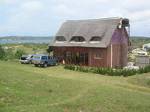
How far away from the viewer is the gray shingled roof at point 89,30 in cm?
5594

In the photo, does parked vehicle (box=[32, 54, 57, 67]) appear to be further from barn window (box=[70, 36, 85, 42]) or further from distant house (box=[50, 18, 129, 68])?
barn window (box=[70, 36, 85, 42])

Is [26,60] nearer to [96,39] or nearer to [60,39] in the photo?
[60,39]

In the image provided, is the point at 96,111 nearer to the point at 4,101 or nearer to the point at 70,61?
the point at 4,101

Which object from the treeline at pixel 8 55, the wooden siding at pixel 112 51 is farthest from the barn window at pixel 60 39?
the treeline at pixel 8 55

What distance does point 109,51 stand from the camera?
182ft

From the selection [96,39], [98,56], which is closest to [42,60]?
[98,56]

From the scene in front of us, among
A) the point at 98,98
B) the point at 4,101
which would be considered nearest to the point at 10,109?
the point at 4,101

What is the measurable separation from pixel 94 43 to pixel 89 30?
3653mm

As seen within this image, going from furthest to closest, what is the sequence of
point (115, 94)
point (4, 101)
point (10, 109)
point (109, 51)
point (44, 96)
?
point (109, 51) → point (115, 94) → point (44, 96) → point (4, 101) → point (10, 109)

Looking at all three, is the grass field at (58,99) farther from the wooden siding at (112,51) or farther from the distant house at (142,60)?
the distant house at (142,60)

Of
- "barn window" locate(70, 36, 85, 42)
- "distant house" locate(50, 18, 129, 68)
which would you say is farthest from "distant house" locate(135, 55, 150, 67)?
"barn window" locate(70, 36, 85, 42)

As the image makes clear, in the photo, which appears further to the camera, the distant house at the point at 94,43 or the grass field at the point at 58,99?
the distant house at the point at 94,43

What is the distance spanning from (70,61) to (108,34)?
896cm

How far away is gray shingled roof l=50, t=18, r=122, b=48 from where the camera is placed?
184 ft
